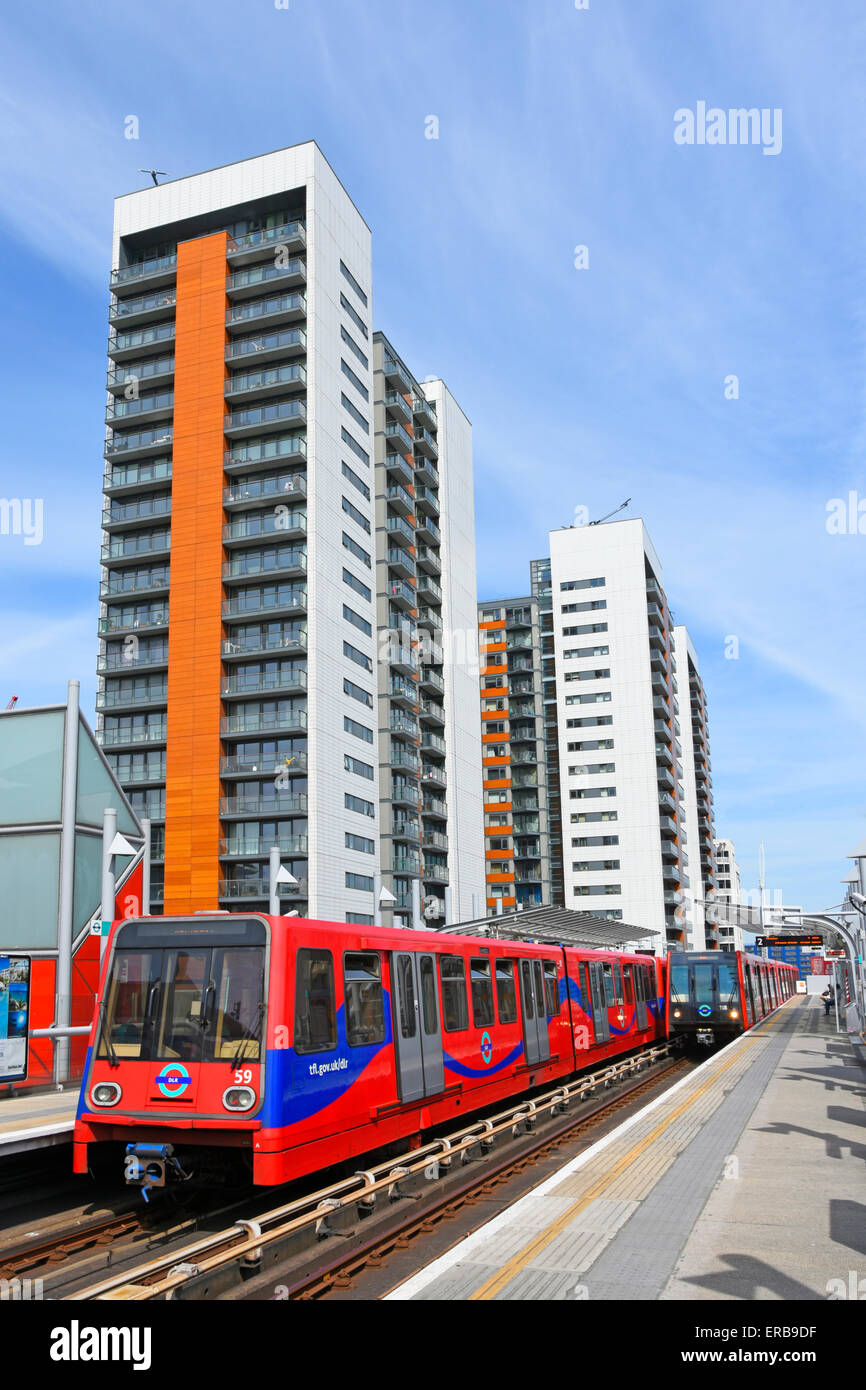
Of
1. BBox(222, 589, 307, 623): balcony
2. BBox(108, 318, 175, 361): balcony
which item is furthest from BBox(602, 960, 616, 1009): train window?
BBox(108, 318, 175, 361): balcony

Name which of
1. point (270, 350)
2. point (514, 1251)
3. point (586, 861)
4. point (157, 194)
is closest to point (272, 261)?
point (270, 350)

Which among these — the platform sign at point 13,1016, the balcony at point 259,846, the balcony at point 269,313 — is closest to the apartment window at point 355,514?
the balcony at point 269,313

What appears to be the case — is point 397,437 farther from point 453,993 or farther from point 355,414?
point 453,993

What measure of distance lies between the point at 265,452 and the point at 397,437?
1436 cm

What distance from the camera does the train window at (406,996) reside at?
1362cm

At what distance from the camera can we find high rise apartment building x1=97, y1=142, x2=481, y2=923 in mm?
56250

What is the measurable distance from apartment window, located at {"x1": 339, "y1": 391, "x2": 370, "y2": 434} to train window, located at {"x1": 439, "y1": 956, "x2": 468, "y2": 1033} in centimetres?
5160

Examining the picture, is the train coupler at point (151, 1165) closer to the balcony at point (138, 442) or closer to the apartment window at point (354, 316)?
the balcony at point (138, 442)

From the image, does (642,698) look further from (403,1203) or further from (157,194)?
(403,1203)

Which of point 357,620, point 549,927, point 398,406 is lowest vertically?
point 549,927

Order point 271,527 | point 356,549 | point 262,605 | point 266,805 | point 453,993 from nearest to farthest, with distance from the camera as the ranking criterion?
point 453,993, point 266,805, point 262,605, point 271,527, point 356,549

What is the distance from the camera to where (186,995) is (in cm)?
1098

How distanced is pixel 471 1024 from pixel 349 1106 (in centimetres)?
503

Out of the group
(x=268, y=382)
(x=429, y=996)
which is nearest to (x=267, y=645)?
(x=268, y=382)
